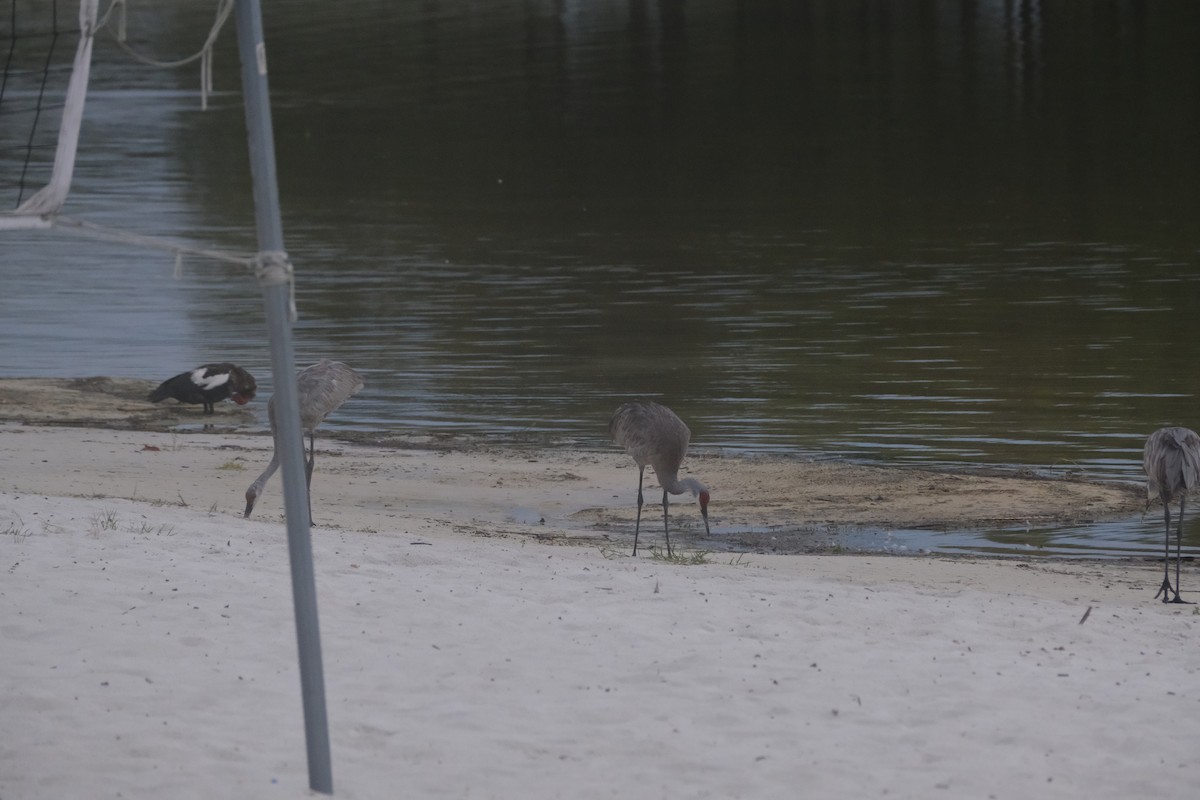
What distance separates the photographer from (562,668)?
720 centimetres

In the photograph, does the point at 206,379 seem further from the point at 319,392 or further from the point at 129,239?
the point at 129,239

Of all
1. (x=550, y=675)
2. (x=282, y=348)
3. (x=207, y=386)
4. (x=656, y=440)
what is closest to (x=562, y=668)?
(x=550, y=675)

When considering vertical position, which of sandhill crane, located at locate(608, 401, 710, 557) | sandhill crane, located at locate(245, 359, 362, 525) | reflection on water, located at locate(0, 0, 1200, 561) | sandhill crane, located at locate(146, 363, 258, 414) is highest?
sandhill crane, located at locate(245, 359, 362, 525)

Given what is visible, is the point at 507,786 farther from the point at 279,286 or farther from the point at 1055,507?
the point at 1055,507

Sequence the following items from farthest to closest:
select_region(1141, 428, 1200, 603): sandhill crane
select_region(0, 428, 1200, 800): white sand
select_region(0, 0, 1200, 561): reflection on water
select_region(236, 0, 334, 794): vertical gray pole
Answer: select_region(0, 0, 1200, 561): reflection on water → select_region(1141, 428, 1200, 603): sandhill crane → select_region(0, 428, 1200, 800): white sand → select_region(236, 0, 334, 794): vertical gray pole

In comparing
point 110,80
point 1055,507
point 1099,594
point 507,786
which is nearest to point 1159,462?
point 1099,594

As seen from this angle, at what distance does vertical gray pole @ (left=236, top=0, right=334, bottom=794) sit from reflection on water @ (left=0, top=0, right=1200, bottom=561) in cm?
750

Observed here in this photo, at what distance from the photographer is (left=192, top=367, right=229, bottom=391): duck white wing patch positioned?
16109 millimetres

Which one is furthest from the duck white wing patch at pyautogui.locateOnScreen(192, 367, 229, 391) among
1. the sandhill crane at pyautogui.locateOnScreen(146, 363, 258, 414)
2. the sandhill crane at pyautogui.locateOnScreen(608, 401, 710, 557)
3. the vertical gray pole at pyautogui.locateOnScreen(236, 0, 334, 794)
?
the vertical gray pole at pyautogui.locateOnScreen(236, 0, 334, 794)

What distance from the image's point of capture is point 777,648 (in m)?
7.61

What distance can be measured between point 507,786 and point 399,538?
161 inches

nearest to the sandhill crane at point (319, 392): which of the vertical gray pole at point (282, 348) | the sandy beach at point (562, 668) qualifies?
the sandy beach at point (562, 668)

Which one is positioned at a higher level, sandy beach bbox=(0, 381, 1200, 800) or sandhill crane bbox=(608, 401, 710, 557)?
sandy beach bbox=(0, 381, 1200, 800)

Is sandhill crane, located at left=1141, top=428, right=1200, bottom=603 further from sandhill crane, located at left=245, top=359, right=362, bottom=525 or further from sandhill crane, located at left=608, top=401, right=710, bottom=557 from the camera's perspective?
sandhill crane, located at left=245, top=359, right=362, bottom=525
